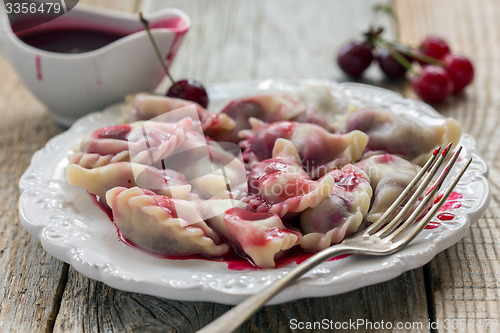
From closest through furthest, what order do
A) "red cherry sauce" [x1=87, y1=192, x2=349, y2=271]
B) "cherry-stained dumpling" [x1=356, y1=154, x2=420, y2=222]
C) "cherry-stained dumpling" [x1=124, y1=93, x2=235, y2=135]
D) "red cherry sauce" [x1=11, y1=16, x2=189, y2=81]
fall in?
"red cherry sauce" [x1=87, y1=192, x2=349, y2=271]
"cherry-stained dumpling" [x1=356, y1=154, x2=420, y2=222]
"cherry-stained dumpling" [x1=124, y1=93, x2=235, y2=135]
"red cherry sauce" [x1=11, y1=16, x2=189, y2=81]

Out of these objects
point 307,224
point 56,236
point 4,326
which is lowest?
point 4,326

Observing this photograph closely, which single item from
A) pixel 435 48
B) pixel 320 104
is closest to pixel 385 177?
pixel 320 104

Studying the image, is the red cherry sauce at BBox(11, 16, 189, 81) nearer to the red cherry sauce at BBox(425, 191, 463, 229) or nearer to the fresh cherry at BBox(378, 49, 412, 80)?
the fresh cherry at BBox(378, 49, 412, 80)

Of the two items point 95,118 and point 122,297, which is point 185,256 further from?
point 95,118

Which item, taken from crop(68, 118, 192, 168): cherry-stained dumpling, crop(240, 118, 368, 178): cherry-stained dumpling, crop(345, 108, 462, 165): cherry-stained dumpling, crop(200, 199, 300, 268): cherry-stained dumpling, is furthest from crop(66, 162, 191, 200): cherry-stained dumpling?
crop(345, 108, 462, 165): cherry-stained dumpling

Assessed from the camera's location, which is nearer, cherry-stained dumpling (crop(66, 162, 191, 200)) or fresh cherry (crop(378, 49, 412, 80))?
cherry-stained dumpling (crop(66, 162, 191, 200))


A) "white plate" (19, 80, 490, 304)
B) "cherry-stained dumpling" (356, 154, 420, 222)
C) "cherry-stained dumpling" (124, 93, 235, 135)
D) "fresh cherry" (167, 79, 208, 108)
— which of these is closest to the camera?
"white plate" (19, 80, 490, 304)

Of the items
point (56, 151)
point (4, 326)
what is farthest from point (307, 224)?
point (56, 151)
